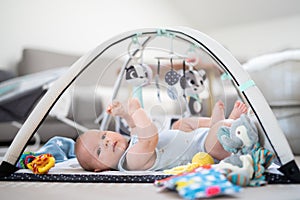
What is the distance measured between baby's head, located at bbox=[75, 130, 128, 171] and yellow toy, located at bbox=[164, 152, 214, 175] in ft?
0.53

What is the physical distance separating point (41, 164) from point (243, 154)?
1.78 feet

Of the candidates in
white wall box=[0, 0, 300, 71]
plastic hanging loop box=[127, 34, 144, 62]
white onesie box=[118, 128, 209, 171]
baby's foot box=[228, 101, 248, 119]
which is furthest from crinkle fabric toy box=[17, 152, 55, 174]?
white wall box=[0, 0, 300, 71]

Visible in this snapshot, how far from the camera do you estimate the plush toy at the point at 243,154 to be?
37.4 inches

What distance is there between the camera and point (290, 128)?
1840 mm

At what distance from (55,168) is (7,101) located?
75cm

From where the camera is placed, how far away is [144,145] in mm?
1215

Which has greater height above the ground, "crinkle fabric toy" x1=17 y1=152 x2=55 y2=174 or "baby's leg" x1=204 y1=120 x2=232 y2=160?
"baby's leg" x1=204 y1=120 x2=232 y2=160

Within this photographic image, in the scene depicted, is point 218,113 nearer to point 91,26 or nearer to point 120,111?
point 120,111

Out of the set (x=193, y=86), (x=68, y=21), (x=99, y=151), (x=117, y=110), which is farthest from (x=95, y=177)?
(x=68, y=21)

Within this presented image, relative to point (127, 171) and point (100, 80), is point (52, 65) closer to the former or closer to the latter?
point (100, 80)

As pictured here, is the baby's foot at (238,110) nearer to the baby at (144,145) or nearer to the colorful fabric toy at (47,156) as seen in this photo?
the baby at (144,145)

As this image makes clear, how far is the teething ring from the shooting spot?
45.1 inches

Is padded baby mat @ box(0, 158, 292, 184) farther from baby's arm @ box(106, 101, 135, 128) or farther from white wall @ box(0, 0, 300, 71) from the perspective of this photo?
white wall @ box(0, 0, 300, 71)

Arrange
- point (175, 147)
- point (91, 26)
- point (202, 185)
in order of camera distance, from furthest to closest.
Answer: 1. point (91, 26)
2. point (175, 147)
3. point (202, 185)
